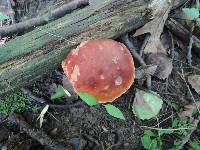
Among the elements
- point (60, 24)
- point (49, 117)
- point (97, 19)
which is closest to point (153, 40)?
point (97, 19)

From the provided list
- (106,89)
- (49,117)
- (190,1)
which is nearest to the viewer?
(106,89)

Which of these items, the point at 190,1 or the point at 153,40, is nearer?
the point at 153,40

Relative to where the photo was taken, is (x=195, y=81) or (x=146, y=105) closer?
(x=146, y=105)

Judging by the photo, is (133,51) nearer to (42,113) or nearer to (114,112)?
(114,112)

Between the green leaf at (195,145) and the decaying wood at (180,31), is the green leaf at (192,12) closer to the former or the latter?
the decaying wood at (180,31)

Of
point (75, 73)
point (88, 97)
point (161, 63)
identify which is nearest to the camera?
point (88, 97)

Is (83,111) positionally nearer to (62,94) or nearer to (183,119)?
(62,94)

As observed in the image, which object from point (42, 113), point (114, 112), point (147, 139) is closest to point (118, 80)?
point (114, 112)

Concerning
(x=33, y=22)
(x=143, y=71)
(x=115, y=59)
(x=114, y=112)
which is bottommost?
(x=114, y=112)
